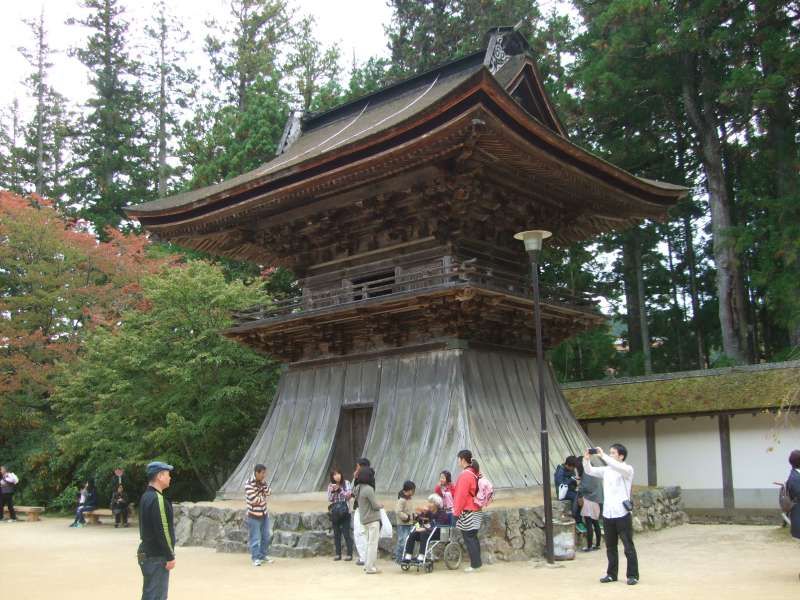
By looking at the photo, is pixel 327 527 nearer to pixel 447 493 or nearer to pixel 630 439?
pixel 447 493

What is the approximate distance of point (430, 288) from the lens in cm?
1321

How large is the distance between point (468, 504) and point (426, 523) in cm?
89

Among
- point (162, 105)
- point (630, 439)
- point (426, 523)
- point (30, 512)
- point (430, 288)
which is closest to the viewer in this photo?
point (426, 523)

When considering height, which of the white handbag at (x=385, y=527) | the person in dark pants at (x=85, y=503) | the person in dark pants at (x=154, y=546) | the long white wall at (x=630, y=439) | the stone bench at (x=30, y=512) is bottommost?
the stone bench at (x=30, y=512)

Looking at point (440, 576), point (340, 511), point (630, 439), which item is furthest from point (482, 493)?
point (630, 439)

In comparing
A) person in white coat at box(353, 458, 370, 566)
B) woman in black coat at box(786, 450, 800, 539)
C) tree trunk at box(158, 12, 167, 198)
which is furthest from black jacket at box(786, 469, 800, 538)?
tree trunk at box(158, 12, 167, 198)

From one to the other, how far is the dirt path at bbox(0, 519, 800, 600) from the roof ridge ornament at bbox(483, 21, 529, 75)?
10488 millimetres

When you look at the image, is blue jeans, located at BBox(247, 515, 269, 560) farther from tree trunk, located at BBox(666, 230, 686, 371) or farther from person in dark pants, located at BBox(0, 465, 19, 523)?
tree trunk, located at BBox(666, 230, 686, 371)

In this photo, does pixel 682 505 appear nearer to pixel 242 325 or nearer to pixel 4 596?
pixel 242 325

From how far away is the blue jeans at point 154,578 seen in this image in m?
6.12

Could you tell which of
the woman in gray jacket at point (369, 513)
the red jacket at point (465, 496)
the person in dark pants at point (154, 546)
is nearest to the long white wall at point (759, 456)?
the red jacket at point (465, 496)

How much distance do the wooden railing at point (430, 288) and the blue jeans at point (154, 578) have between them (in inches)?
303

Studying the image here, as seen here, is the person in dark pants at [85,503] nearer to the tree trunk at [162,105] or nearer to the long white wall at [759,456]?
the long white wall at [759,456]

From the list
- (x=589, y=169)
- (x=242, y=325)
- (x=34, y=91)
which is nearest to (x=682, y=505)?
(x=589, y=169)
